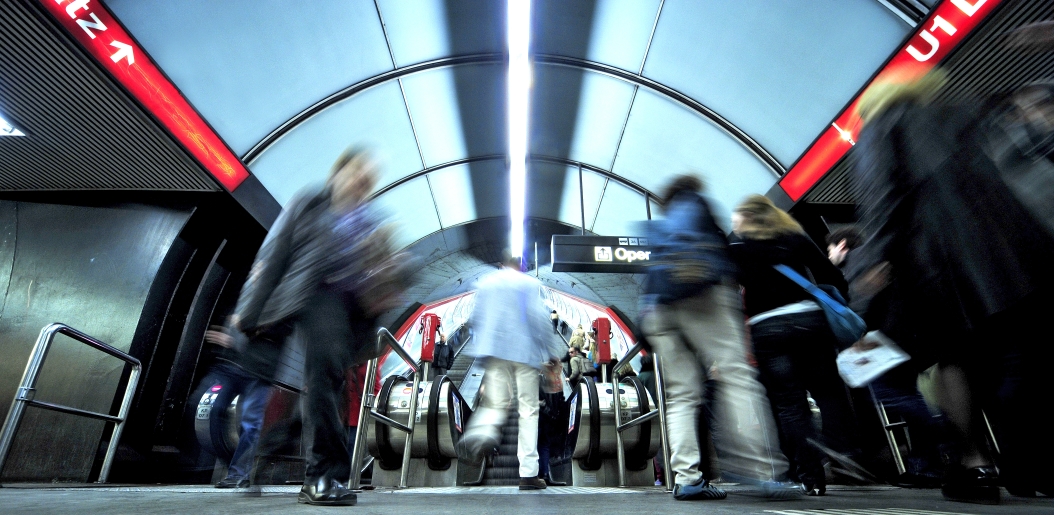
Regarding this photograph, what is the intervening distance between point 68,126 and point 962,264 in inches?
244

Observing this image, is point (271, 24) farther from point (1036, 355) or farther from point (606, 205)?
point (606, 205)

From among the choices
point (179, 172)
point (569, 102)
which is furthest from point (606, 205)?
point (179, 172)

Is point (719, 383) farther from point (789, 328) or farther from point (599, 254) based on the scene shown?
point (599, 254)

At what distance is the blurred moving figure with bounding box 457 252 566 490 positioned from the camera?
3.01 meters

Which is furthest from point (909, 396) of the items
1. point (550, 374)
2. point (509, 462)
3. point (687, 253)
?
point (509, 462)

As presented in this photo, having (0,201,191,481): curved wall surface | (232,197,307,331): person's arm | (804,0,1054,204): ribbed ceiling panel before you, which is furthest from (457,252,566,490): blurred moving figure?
(0,201,191,481): curved wall surface

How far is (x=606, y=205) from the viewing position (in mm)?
11000

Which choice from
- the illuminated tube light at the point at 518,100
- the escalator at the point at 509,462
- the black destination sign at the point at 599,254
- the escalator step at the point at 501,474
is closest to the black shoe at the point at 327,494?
the illuminated tube light at the point at 518,100

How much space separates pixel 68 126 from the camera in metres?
4.61

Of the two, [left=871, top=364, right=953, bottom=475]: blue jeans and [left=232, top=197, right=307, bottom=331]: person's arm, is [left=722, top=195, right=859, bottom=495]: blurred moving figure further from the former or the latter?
[left=232, top=197, right=307, bottom=331]: person's arm

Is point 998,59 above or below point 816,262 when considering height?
above

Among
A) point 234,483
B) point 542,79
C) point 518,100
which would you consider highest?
point 542,79

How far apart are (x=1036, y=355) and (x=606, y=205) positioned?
9649mm

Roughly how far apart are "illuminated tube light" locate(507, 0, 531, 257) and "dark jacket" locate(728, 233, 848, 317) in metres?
2.21
